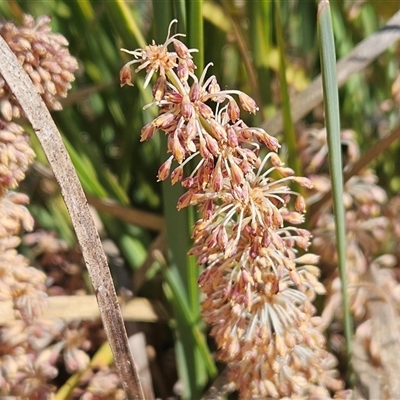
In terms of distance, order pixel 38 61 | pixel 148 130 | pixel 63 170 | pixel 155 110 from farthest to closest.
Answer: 1. pixel 155 110
2. pixel 38 61
3. pixel 63 170
4. pixel 148 130

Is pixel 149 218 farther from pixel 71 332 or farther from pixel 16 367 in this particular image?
pixel 16 367

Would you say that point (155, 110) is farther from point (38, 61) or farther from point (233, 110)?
point (233, 110)

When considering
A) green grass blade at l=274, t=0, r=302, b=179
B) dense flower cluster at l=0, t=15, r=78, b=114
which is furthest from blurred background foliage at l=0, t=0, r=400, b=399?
dense flower cluster at l=0, t=15, r=78, b=114

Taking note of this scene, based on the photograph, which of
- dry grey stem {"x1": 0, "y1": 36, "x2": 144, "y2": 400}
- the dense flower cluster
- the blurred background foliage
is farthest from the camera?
the blurred background foliage

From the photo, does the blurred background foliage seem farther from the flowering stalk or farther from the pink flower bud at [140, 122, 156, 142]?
the pink flower bud at [140, 122, 156, 142]

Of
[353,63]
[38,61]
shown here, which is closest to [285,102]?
[353,63]

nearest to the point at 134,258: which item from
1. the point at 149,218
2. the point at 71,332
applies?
the point at 149,218

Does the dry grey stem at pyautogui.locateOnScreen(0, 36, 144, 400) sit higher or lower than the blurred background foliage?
lower

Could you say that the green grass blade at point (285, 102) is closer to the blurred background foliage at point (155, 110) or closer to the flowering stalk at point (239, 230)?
the blurred background foliage at point (155, 110)
